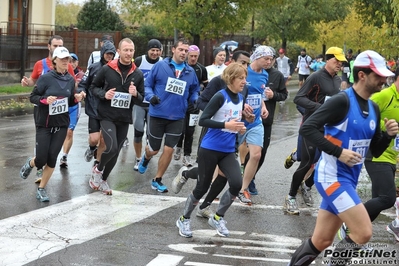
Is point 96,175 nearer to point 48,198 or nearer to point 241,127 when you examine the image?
point 48,198

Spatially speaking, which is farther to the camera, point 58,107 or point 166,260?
point 58,107

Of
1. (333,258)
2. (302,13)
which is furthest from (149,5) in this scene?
(333,258)

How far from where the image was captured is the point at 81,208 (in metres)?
8.76

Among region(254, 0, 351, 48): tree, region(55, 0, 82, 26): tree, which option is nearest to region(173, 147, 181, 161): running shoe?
region(254, 0, 351, 48): tree

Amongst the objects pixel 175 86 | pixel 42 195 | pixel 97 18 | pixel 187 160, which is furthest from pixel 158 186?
pixel 97 18

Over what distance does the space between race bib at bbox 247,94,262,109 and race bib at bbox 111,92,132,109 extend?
4.97 ft

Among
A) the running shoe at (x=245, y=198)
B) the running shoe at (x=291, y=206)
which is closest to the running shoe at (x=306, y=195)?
the running shoe at (x=291, y=206)

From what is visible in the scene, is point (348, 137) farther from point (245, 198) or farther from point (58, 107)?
point (58, 107)

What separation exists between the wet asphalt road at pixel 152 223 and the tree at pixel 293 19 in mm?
32117

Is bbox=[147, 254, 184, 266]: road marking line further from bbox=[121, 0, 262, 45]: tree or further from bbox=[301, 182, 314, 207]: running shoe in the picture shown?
bbox=[121, 0, 262, 45]: tree

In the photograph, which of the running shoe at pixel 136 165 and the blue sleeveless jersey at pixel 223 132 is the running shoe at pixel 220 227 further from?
the running shoe at pixel 136 165

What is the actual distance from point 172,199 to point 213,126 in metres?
2.19

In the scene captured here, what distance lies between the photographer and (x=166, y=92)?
1017cm

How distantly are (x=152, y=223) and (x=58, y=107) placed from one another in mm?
2004
